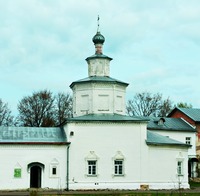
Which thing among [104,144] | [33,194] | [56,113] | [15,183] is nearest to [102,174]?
[104,144]

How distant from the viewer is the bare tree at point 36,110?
48219mm

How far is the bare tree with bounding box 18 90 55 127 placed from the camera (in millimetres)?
48219

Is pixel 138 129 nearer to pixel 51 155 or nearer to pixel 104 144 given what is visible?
pixel 104 144

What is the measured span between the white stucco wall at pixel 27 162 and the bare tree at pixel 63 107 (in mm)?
22252

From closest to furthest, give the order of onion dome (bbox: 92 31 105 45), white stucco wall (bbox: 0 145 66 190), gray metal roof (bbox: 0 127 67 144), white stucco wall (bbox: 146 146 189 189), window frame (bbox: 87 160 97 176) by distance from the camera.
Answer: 1. white stucco wall (bbox: 0 145 66 190)
2. window frame (bbox: 87 160 97 176)
3. gray metal roof (bbox: 0 127 67 144)
4. white stucco wall (bbox: 146 146 189 189)
5. onion dome (bbox: 92 31 105 45)

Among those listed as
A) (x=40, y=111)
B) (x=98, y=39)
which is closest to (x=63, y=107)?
(x=40, y=111)

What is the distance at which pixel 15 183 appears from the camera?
26.6 m

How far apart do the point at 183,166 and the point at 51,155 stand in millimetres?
8860

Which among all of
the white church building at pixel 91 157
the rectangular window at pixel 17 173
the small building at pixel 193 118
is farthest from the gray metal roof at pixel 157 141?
the small building at pixel 193 118

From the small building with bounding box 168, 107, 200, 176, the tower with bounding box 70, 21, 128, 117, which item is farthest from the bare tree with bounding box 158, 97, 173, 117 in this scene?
the tower with bounding box 70, 21, 128, 117

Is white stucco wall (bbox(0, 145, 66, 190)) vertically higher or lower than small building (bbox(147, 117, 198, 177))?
lower

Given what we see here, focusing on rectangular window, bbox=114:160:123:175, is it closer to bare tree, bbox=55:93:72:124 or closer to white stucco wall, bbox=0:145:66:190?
white stucco wall, bbox=0:145:66:190

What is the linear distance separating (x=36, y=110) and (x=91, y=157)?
22.5 m

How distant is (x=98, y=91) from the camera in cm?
2925
